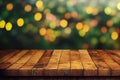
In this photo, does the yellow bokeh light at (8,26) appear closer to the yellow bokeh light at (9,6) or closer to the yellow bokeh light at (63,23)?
the yellow bokeh light at (9,6)

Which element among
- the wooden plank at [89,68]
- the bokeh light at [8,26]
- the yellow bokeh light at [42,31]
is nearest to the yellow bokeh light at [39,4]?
the yellow bokeh light at [42,31]

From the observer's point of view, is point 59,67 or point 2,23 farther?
point 2,23

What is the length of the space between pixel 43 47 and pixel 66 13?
0.51 m

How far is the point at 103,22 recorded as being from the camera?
11.1 ft

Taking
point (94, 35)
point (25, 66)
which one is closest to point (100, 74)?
point (25, 66)

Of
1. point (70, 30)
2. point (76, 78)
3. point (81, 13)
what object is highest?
point (81, 13)

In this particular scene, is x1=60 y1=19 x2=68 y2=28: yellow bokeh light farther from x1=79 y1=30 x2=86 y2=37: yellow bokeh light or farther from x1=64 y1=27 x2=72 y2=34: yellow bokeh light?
x1=79 y1=30 x2=86 y2=37: yellow bokeh light

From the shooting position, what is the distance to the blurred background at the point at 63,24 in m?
3.38

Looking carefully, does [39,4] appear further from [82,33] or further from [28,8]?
[82,33]

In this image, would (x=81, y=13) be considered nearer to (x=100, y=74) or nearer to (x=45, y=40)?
(x=45, y=40)

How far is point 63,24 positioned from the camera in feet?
11.1

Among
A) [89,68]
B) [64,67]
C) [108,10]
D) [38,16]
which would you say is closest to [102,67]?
[89,68]

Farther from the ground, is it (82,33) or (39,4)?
(39,4)

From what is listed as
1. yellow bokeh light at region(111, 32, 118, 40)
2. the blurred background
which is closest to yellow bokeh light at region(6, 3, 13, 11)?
the blurred background
